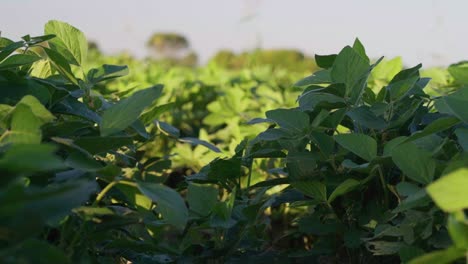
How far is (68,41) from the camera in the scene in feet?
4.70

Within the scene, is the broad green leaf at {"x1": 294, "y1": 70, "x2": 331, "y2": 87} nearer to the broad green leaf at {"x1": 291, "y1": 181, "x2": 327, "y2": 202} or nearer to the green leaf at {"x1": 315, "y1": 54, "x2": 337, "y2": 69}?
the green leaf at {"x1": 315, "y1": 54, "x2": 337, "y2": 69}

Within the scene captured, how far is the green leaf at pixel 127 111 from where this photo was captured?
106 centimetres

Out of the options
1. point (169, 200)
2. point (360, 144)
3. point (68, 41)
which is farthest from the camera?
point (68, 41)

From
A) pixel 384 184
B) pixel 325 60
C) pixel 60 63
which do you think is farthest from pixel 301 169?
pixel 60 63

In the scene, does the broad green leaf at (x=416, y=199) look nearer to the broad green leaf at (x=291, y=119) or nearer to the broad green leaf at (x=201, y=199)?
the broad green leaf at (x=291, y=119)

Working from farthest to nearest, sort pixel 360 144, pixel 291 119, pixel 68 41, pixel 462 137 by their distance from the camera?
pixel 68 41, pixel 291 119, pixel 360 144, pixel 462 137

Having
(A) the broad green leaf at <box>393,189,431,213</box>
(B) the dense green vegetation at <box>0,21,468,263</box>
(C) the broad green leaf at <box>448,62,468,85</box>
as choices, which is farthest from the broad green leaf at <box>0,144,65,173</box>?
(C) the broad green leaf at <box>448,62,468,85</box>

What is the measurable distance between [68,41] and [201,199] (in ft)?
1.36

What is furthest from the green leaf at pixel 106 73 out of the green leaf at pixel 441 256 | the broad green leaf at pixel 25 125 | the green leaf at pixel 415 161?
the green leaf at pixel 441 256

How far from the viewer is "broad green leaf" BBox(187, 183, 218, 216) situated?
1331 millimetres

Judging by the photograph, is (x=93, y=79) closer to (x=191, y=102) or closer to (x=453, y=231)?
(x=453, y=231)

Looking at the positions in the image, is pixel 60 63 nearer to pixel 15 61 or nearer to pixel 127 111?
pixel 15 61

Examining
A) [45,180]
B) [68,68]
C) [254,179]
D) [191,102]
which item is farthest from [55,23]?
[191,102]

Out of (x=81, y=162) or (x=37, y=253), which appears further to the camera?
(x=81, y=162)
